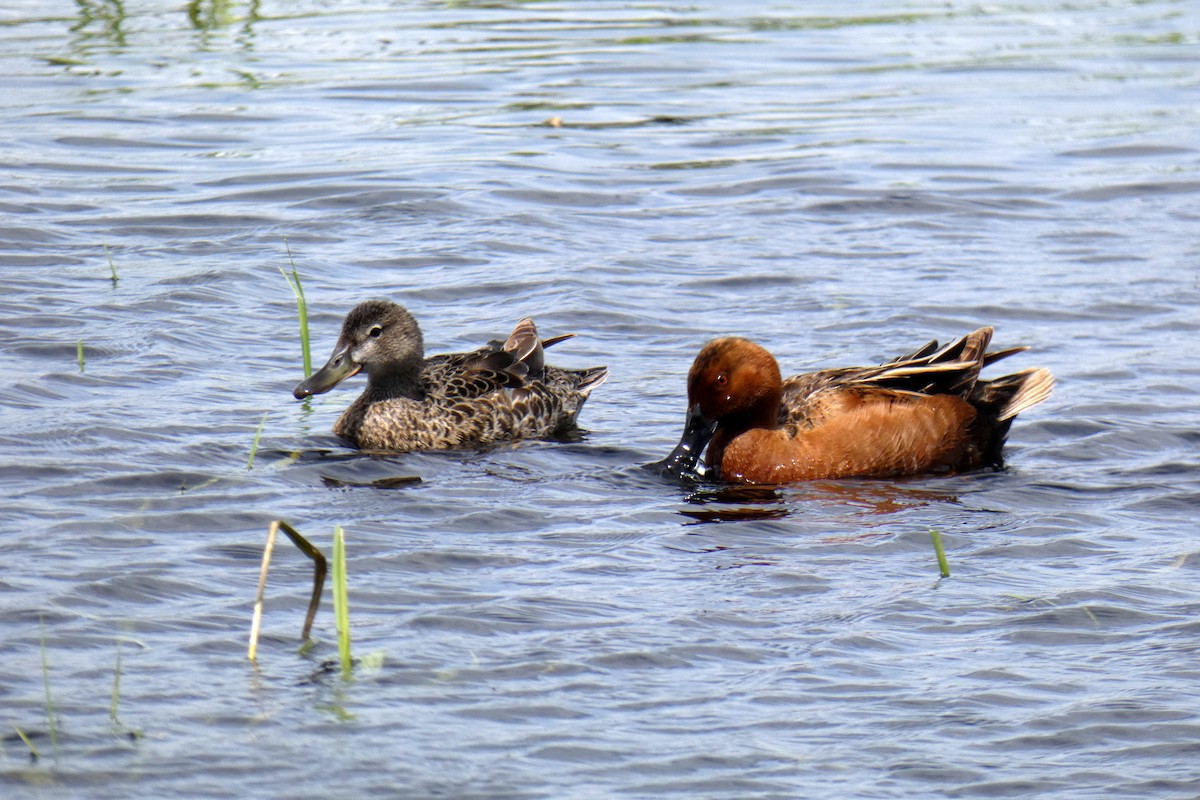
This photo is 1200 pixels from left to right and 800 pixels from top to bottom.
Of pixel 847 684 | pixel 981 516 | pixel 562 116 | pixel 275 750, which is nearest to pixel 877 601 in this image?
pixel 847 684

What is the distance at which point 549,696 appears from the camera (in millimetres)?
5746

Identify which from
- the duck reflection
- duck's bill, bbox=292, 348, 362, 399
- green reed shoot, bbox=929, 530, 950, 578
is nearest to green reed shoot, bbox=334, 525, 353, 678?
green reed shoot, bbox=929, 530, 950, 578

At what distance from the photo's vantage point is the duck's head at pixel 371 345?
913cm

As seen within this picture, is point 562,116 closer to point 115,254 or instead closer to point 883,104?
point 883,104

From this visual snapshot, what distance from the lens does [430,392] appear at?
9.32 meters

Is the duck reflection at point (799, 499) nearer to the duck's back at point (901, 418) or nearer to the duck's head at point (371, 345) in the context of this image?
the duck's back at point (901, 418)

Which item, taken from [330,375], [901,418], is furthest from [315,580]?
[901,418]

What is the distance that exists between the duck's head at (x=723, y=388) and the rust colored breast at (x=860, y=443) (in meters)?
0.13

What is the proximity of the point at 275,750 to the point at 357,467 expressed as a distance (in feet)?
10.9

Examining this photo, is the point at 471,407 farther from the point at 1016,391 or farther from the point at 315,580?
the point at 315,580

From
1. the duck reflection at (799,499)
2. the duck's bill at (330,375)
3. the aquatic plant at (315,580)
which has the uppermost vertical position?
the aquatic plant at (315,580)

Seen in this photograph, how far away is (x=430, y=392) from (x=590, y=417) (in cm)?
98

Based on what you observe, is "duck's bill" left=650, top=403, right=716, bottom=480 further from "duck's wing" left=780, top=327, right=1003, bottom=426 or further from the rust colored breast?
"duck's wing" left=780, top=327, right=1003, bottom=426

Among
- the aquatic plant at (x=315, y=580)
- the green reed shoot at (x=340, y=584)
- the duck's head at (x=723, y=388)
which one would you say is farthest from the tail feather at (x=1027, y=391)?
the green reed shoot at (x=340, y=584)
